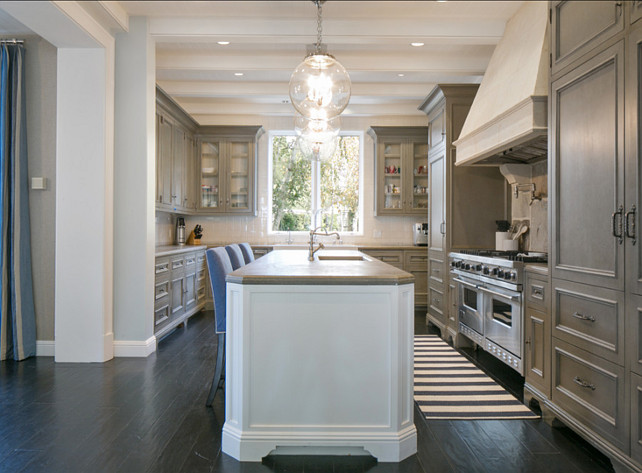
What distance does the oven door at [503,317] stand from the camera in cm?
352

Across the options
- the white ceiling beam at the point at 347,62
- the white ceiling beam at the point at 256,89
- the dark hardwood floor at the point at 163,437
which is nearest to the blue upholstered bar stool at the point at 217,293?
the dark hardwood floor at the point at 163,437

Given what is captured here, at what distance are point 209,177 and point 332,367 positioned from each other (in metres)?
5.34

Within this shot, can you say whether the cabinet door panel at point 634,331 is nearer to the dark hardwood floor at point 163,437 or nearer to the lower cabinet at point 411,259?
the dark hardwood floor at point 163,437

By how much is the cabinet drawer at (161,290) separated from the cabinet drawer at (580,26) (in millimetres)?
3854

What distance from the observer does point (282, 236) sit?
7.64m

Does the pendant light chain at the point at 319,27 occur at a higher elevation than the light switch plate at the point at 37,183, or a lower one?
higher

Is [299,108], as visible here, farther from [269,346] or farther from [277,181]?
[277,181]

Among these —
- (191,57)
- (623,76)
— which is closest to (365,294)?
(623,76)

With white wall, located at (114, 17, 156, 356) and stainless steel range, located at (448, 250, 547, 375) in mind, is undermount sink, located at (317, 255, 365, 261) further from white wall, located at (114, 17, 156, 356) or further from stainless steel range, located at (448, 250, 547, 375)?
white wall, located at (114, 17, 156, 356)

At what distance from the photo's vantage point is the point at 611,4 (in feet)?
7.78

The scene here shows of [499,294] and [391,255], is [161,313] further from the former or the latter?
[391,255]

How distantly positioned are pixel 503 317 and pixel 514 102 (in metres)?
1.62

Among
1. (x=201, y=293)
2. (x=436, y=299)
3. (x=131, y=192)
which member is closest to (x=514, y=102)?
(x=436, y=299)

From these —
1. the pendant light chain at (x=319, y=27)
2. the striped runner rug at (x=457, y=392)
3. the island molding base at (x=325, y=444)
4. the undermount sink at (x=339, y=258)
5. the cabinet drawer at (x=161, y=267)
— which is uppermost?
the pendant light chain at (x=319, y=27)
